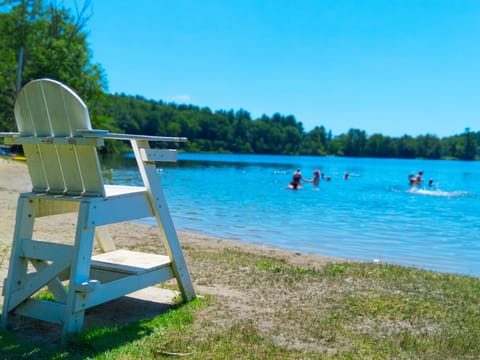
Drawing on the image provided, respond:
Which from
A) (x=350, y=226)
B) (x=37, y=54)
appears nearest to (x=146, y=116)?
(x=37, y=54)

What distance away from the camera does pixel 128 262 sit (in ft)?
14.7

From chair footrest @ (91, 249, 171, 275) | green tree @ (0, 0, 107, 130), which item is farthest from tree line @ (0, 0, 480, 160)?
chair footrest @ (91, 249, 171, 275)

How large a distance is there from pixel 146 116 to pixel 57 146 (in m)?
140

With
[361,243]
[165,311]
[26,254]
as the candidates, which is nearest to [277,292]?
[165,311]

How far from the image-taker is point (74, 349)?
341cm

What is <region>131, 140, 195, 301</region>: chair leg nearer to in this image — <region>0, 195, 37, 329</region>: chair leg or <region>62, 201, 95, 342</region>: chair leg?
<region>62, 201, 95, 342</region>: chair leg

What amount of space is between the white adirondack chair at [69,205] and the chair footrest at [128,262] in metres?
0.01

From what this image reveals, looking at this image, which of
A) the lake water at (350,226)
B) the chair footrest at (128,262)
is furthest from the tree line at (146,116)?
the chair footrest at (128,262)

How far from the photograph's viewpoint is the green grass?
137 inches

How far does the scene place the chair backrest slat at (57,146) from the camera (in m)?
3.65

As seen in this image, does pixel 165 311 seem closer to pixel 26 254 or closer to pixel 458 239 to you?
pixel 26 254

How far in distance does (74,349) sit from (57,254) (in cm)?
74

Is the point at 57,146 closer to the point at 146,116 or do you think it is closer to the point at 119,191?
the point at 119,191

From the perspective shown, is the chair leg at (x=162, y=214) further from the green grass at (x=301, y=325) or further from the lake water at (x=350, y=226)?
the lake water at (x=350, y=226)
